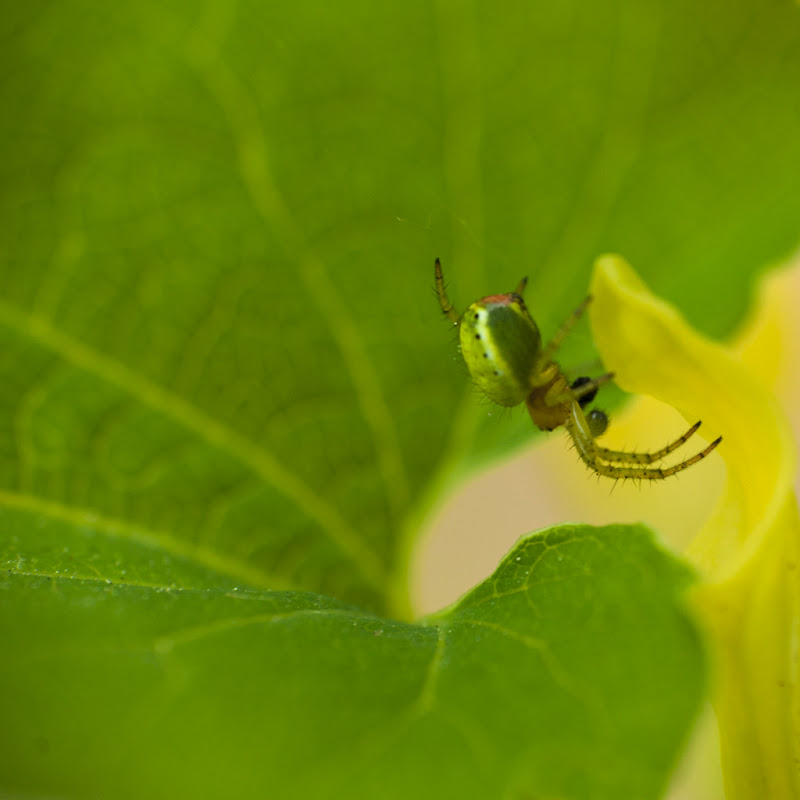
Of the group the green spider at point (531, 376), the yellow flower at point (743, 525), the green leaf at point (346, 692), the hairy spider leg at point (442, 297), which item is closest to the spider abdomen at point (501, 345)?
the green spider at point (531, 376)

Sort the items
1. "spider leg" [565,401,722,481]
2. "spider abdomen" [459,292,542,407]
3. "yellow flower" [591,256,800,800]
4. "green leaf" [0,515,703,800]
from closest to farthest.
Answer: "green leaf" [0,515,703,800] → "yellow flower" [591,256,800,800] → "spider abdomen" [459,292,542,407] → "spider leg" [565,401,722,481]

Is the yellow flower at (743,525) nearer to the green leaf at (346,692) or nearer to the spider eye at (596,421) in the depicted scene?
the green leaf at (346,692)

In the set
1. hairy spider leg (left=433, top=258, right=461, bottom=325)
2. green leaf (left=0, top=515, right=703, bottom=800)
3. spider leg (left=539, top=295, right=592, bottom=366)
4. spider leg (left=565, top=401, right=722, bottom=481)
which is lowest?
green leaf (left=0, top=515, right=703, bottom=800)

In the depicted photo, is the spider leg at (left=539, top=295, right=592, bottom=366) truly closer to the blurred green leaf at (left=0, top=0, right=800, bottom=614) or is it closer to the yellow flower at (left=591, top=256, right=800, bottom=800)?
the blurred green leaf at (left=0, top=0, right=800, bottom=614)

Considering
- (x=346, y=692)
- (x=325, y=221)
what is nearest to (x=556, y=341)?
(x=325, y=221)

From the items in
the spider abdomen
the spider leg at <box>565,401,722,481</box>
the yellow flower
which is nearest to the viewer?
the yellow flower

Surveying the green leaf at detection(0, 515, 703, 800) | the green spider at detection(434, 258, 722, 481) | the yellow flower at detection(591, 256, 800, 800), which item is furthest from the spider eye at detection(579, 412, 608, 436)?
the green leaf at detection(0, 515, 703, 800)

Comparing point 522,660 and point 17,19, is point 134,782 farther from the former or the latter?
point 17,19
